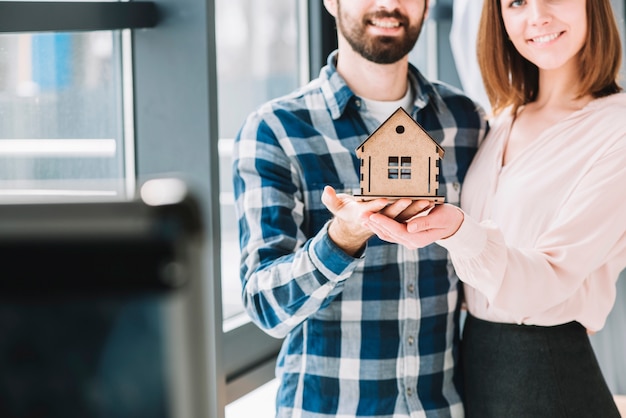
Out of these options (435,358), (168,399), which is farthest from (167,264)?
(435,358)

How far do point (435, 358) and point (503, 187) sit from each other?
1.16 ft

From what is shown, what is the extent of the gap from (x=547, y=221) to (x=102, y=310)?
47.9 inches

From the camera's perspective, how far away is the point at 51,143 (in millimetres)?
1543

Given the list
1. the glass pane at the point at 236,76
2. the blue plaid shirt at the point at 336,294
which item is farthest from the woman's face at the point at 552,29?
the glass pane at the point at 236,76

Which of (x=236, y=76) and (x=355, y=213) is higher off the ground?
(x=236, y=76)

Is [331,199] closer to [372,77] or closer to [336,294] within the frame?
[336,294]

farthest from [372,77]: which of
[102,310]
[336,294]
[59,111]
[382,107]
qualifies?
[102,310]

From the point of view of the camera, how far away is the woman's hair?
1511 mm

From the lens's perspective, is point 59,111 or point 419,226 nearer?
point 419,226

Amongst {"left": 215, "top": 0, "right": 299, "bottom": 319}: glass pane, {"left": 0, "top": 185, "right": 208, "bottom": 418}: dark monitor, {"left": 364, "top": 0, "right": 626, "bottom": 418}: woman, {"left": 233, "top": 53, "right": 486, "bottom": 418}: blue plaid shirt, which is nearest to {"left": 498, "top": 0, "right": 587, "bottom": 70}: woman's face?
{"left": 364, "top": 0, "right": 626, "bottom": 418}: woman

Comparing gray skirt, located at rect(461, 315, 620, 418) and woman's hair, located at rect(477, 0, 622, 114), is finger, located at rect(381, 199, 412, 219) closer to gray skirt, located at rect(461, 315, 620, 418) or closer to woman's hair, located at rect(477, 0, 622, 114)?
gray skirt, located at rect(461, 315, 620, 418)

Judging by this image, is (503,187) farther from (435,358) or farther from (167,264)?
(167,264)

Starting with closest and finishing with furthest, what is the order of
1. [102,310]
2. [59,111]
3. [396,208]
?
1. [102,310]
2. [396,208]
3. [59,111]

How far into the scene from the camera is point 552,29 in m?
1.49
